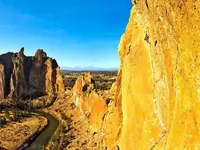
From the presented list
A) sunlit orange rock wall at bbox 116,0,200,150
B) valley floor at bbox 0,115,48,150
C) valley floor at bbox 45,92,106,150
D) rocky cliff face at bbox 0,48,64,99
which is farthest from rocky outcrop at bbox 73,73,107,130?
rocky cliff face at bbox 0,48,64,99

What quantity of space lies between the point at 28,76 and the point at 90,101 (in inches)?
2695

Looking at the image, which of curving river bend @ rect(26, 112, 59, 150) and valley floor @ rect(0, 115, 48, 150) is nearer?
valley floor @ rect(0, 115, 48, 150)

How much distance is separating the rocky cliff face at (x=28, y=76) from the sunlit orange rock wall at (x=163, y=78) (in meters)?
98.8

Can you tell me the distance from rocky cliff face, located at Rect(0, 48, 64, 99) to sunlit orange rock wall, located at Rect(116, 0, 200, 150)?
324 ft

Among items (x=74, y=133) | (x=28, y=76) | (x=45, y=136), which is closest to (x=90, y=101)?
(x=74, y=133)

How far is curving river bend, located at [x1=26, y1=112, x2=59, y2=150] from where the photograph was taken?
195 ft

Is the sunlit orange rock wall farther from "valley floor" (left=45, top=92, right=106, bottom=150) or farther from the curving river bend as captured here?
the curving river bend

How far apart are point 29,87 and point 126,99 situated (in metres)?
108

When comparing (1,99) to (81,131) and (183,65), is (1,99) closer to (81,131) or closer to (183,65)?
(81,131)

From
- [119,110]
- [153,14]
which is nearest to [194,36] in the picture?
[153,14]

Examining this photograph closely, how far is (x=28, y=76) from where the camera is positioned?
12950cm

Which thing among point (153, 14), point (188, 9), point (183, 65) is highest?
point (153, 14)

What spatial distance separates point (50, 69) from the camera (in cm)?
12775

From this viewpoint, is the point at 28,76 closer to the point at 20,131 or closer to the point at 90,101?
the point at 20,131
